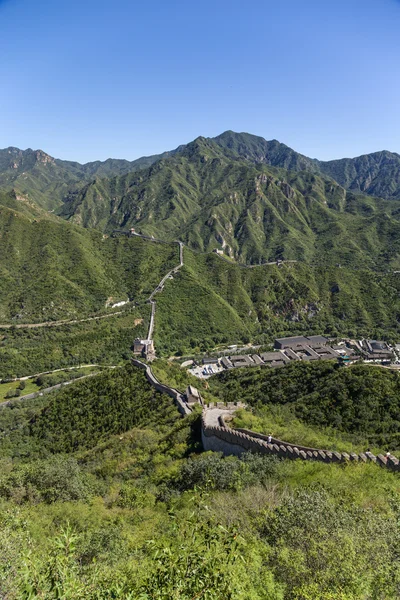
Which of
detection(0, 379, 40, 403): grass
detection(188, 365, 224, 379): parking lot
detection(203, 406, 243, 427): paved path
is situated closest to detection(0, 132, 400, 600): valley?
detection(203, 406, 243, 427): paved path

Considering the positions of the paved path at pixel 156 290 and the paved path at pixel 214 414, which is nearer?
the paved path at pixel 214 414

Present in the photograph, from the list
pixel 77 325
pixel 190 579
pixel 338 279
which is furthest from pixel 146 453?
pixel 338 279

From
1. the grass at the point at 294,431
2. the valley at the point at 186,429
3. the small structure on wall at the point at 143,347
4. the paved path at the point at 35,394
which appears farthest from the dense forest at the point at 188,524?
the small structure on wall at the point at 143,347

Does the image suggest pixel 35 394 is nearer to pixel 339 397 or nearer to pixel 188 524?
pixel 339 397

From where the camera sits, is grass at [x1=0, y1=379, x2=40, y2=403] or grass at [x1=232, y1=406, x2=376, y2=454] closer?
grass at [x1=232, y1=406, x2=376, y2=454]

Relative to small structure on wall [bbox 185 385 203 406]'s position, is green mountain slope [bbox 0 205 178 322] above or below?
above

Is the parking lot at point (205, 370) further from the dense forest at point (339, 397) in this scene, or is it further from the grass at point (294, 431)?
the grass at point (294, 431)

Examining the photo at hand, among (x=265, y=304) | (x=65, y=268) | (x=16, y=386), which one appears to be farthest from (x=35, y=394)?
(x=265, y=304)

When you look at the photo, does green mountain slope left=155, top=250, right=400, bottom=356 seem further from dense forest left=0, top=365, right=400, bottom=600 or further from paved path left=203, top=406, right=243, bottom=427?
dense forest left=0, top=365, right=400, bottom=600

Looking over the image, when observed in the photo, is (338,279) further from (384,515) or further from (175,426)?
(384,515)
